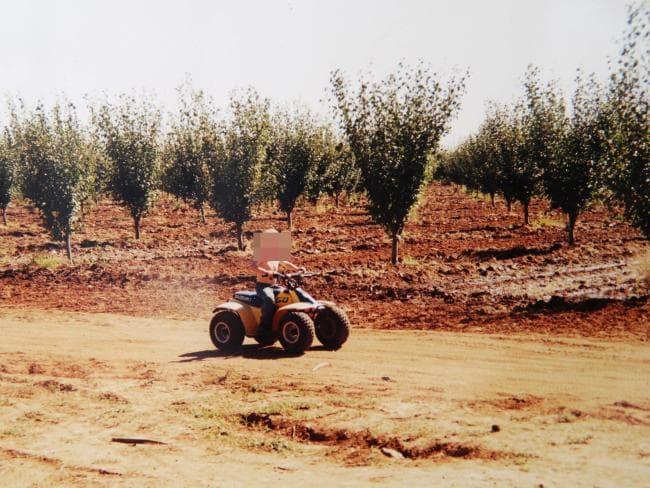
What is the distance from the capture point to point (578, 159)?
21.5 metres

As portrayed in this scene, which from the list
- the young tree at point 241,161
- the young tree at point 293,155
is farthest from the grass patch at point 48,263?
the young tree at point 293,155

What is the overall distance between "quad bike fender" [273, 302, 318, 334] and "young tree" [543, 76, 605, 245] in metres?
14.9

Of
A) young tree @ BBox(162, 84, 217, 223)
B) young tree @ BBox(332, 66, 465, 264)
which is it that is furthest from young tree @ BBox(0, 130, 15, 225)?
young tree @ BBox(332, 66, 465, 264)

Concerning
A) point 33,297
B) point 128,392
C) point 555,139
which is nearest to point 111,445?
point 128,392

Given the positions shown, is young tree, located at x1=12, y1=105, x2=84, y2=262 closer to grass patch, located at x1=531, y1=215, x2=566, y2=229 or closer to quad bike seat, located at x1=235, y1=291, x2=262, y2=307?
quad bike seat, located at x1=235, y1=291, x2=262, y2=307

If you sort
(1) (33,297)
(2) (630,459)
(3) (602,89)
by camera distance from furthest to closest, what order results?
(3) (602,89) < (1) (33,297) < (2) (630,459)

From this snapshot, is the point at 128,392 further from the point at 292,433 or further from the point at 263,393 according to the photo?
the point at 292,433

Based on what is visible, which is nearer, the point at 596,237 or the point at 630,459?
the point at 630,459

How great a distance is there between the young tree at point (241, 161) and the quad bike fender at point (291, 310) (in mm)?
14898

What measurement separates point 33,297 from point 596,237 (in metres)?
22.0

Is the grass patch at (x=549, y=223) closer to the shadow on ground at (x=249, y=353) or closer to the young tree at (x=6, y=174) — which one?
the shadow on ground at (x=249, y=353)

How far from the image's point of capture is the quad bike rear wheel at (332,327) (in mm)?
9750

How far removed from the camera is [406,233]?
29.7m

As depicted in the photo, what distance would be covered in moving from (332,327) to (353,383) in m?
1.91
